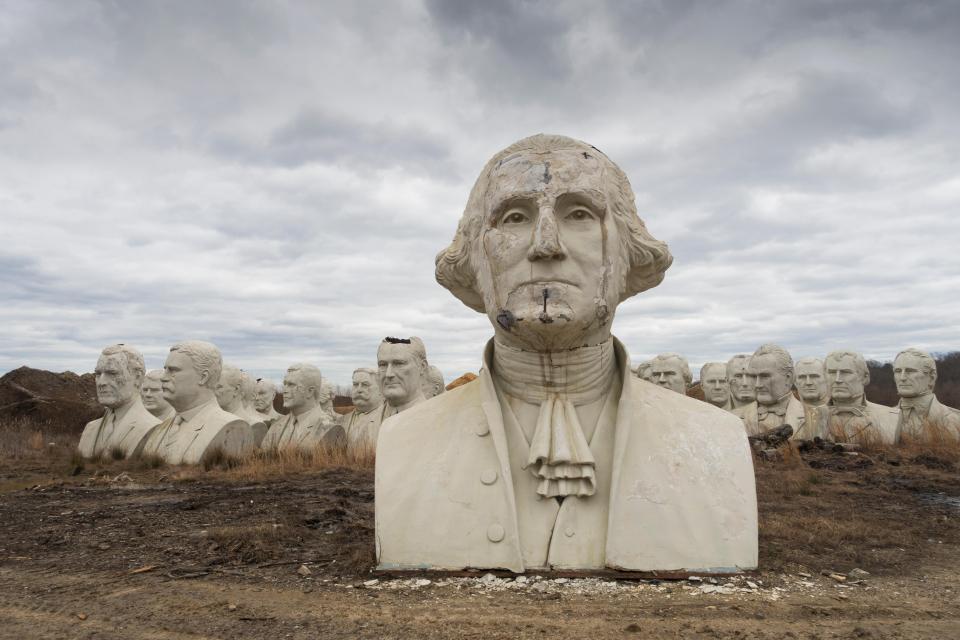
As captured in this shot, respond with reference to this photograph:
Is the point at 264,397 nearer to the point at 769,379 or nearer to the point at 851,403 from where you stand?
the point at 769,379

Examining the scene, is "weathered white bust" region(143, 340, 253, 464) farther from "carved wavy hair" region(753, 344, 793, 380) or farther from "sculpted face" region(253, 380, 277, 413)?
"carved wavy hair" region(753, 344, 793, 380)

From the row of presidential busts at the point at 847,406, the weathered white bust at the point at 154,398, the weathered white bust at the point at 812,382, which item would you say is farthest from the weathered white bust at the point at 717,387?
the weathered white bust at the point at 154,398

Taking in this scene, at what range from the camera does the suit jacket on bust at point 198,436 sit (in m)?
10.7

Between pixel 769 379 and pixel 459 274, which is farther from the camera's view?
pixel 769 379

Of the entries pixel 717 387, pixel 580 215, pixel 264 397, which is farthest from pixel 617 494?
pixel 264 397

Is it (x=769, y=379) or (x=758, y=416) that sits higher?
(x=769, y=379)

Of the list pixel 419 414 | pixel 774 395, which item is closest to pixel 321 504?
pixel 419 414

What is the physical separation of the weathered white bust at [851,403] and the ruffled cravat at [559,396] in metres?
9.93

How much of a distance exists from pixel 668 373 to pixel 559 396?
470 inches

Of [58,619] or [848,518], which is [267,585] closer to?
[58,619]

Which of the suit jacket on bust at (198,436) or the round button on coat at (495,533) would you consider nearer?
the round button on coat at (495,533)

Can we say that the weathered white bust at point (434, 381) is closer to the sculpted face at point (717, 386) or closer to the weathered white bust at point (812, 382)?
the sculpted face at point (717, 386)

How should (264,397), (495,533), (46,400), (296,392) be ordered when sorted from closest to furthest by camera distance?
(495,533) < (296,392) < (264,397) < (46,400)

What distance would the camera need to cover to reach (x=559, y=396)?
390 cm
